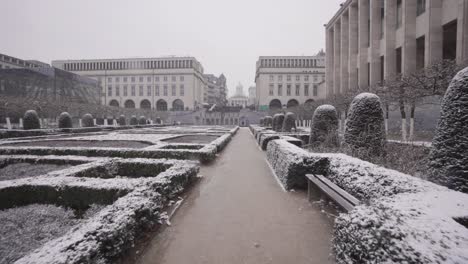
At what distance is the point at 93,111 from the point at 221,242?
42.0m

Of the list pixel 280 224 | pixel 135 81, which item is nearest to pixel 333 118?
pixel 280 224

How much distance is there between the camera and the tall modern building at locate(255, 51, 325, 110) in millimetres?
77062

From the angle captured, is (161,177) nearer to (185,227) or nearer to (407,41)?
(185,227)

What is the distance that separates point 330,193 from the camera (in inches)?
156

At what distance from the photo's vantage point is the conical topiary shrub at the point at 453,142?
383cm

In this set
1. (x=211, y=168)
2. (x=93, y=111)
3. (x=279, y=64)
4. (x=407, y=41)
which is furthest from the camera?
(x=279, y=64)

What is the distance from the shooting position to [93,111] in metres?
38.1

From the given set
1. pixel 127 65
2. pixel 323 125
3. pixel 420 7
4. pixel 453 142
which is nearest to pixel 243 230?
pixel 453 142

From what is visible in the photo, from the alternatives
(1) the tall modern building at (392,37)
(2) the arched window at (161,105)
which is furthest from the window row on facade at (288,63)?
(1) the tall modern building at (392,37)

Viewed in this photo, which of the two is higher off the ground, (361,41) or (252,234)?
(361,41)

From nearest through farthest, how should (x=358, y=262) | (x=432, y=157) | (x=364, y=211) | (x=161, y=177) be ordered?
(x=358, y=262), (x=364, y=211), (x=432, y=157), (x=161, y=177)

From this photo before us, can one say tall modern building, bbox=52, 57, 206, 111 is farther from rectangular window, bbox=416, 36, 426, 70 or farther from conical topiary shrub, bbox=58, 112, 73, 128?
rectangular window, bbox=416, 36, 426, 70

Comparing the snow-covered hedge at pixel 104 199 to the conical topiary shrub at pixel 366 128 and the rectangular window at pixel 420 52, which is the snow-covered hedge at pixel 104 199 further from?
the rectangular window at pixel 420 52

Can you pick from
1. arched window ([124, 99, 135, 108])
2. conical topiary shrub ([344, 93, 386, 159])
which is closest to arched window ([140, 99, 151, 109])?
arched window ([124, 99, 135, 108])
